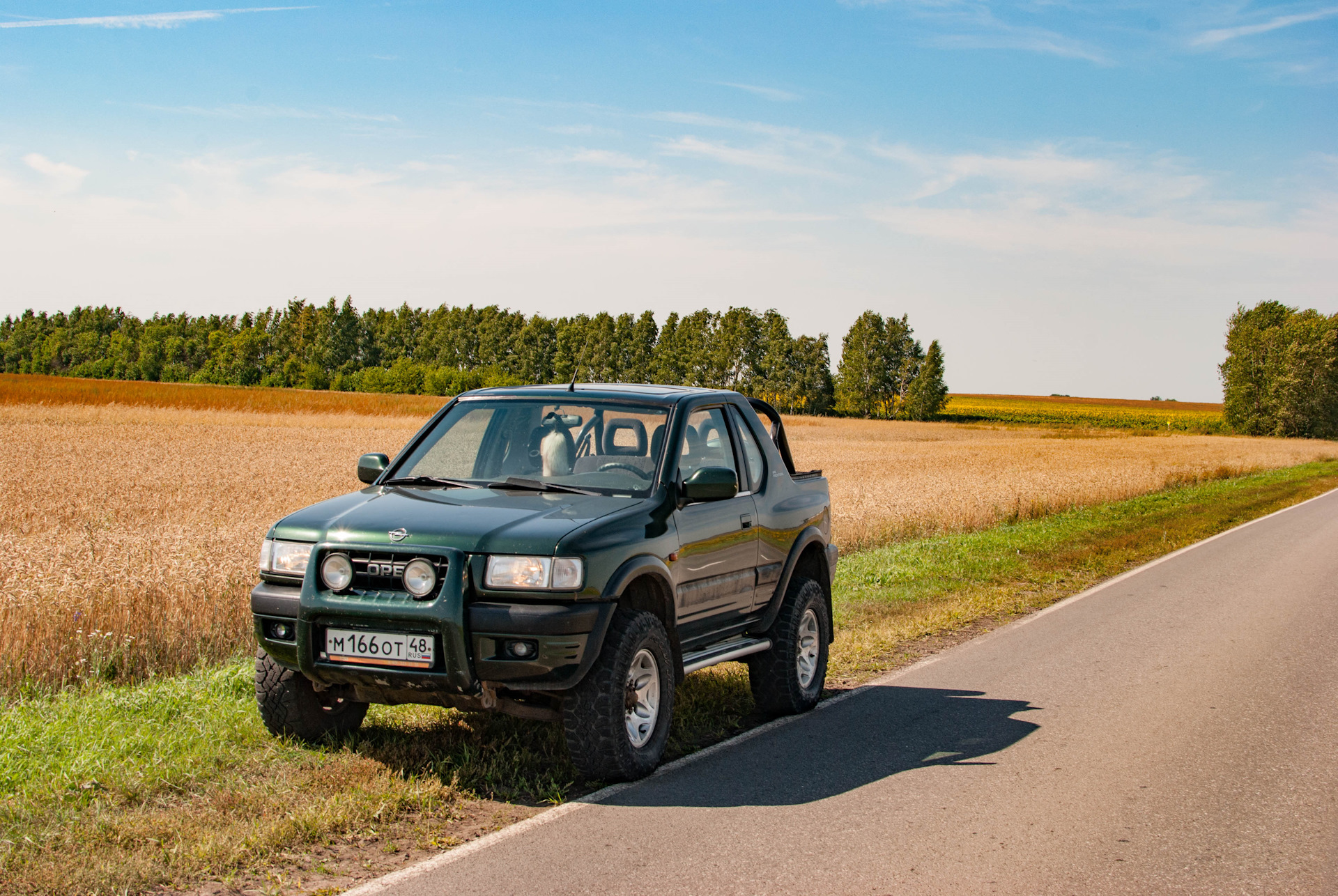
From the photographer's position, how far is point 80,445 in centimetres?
3088

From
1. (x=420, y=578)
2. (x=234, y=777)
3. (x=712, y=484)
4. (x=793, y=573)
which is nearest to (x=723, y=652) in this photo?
(x=712, y=484)

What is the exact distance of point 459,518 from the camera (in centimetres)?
546

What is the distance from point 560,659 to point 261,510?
39.9ft

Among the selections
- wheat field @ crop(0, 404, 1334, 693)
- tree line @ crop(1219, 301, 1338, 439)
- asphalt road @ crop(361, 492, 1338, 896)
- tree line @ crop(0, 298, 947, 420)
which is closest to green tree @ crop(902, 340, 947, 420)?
tree line @ crop(0, 298, 947, 420)

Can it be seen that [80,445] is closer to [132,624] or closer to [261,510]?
[261,510]

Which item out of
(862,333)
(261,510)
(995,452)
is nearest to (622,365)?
(862,333)

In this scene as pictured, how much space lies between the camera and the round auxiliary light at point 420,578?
17.0 feet

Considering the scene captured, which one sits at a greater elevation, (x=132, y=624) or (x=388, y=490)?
(x=388, y=490)

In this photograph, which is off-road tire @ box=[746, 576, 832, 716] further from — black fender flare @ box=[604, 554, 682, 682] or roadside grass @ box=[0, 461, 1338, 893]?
black fender flare @ box=[604, 554, 682, 682]

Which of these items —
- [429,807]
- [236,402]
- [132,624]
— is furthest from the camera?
[236,402]

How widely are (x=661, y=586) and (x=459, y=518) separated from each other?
1165 mm

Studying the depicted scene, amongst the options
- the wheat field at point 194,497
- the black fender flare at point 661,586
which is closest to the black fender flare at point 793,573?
the black fender flare at point 661,586

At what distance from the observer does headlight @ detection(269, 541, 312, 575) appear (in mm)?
5516

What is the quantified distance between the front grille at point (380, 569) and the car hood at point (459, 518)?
0.22 ft
